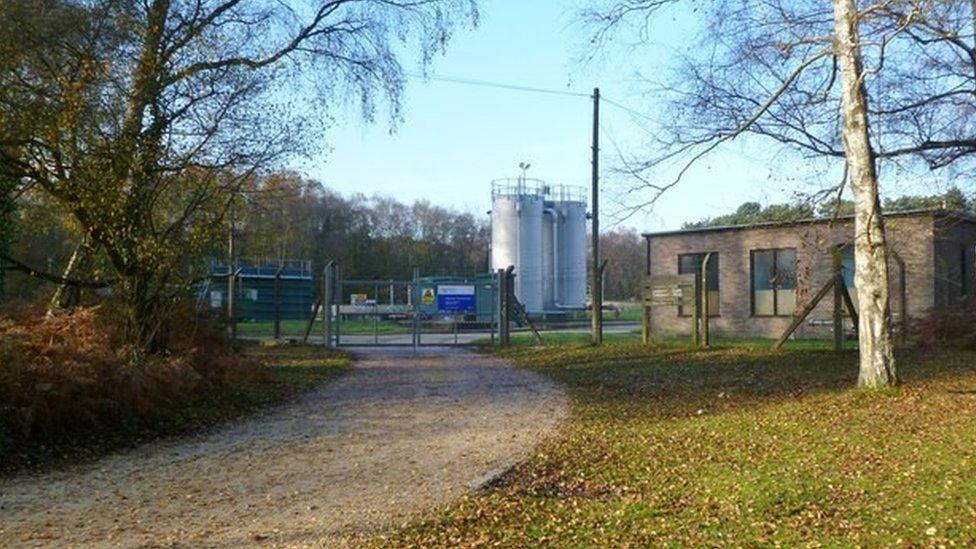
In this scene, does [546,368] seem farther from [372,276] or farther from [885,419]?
[372,276]

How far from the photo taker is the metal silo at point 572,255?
5306cm

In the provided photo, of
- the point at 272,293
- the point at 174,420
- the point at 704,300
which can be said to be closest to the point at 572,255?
the point at 272,293

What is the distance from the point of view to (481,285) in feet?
108

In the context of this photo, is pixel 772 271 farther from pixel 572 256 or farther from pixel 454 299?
pixel 572 256

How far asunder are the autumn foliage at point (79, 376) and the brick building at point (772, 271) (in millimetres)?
16853

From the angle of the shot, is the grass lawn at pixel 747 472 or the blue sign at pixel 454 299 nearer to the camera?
the grass lawn at pixel 747 472

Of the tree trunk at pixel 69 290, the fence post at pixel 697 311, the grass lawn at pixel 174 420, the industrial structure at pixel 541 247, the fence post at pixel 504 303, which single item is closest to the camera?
the grass lawn at pixel 174 420

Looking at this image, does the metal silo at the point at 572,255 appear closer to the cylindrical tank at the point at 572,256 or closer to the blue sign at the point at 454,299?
the cylindrical tank at the point at 572,256

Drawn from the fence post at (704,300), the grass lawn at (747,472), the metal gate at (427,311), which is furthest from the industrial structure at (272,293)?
the grass lawn at (747,472)

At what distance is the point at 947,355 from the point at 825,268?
33.2ft

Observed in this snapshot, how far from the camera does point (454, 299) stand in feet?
99.8

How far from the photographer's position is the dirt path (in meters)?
6.95

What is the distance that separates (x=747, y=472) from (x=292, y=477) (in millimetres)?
4219

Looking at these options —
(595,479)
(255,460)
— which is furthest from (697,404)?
(255,460)
